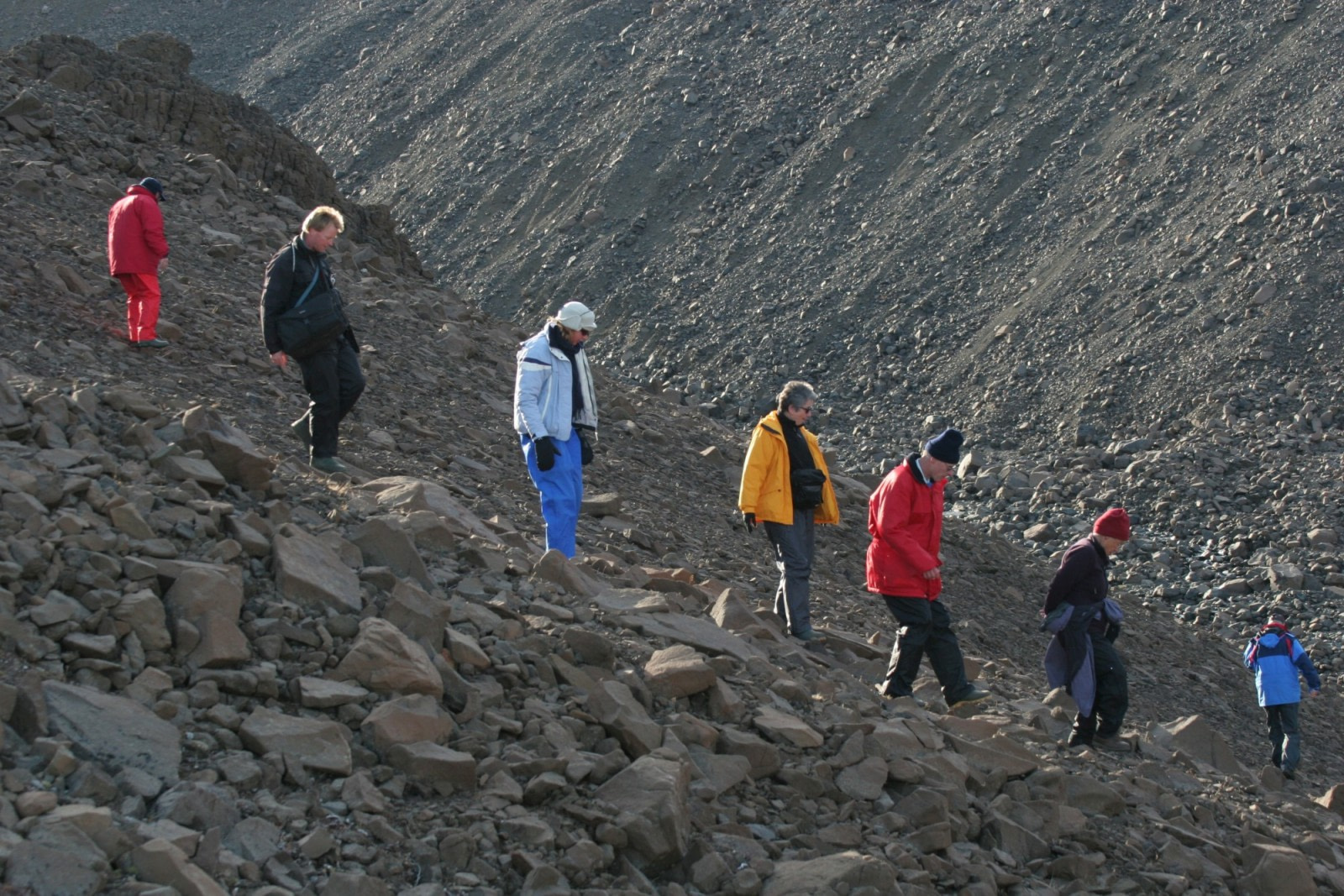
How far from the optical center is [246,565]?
16.3 ft

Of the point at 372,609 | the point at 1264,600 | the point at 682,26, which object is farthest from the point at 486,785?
the point at 682,26

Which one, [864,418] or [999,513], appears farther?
[864,418]

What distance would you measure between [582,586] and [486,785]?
1.98m

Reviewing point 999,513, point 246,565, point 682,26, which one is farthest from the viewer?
point 682,26

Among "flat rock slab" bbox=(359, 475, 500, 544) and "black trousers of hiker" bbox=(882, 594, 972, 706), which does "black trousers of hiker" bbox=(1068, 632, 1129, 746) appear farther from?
"flat rock slab" bbox=(359, 475, 500, 544)

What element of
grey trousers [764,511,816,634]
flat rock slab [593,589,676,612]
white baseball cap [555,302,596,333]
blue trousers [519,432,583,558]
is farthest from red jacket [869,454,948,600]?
white baseball cap [555,302,596,333]

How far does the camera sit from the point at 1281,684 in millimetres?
8711

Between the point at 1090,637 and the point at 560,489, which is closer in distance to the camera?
the point at 560,489

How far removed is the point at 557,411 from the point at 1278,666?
523cm

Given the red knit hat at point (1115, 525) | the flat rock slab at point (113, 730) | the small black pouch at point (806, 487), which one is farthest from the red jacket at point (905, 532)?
the flat rock slab at point (113, 730)

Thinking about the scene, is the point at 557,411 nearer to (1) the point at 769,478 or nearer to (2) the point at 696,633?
(1) the point at 769,478

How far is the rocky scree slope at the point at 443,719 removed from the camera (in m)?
3.78

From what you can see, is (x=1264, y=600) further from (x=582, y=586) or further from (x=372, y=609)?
(x=372, y=609)

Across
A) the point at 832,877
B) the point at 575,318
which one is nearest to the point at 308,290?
the point at 575,318
